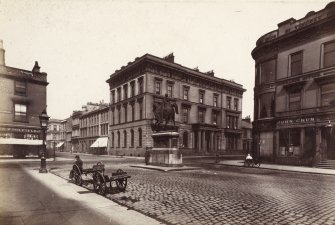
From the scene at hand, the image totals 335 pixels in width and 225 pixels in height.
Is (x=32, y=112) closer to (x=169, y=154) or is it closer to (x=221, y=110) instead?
(x=169, y=154)

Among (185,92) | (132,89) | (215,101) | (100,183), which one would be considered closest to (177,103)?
(185,92)

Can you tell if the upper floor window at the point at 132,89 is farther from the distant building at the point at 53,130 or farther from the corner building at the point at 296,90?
the distant building at the point at 53,130

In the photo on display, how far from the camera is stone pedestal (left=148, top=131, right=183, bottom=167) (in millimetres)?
18000

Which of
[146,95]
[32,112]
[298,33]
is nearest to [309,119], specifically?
[298,33]

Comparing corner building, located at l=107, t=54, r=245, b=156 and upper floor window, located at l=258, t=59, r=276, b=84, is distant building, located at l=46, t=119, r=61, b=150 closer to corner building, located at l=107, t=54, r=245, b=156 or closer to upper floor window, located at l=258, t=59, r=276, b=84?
corner building, located at l=107, t=54, r=245, b=156

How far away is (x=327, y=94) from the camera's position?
21047mm

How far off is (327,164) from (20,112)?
3316 cm

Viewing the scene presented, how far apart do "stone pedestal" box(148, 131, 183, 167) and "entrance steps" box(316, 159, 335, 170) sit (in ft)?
38.3

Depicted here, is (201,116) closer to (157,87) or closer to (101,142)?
(157,87)

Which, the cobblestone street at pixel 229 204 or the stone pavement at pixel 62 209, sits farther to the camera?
the cobblestone street at pixel 229 204

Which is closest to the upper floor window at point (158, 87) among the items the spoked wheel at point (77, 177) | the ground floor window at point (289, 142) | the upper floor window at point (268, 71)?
the upper floor window at point (268, 71)

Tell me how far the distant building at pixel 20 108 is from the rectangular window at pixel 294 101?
29437 mm

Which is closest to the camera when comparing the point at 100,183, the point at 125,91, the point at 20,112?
the point at 100,183

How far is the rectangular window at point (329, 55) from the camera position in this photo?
20.7m
